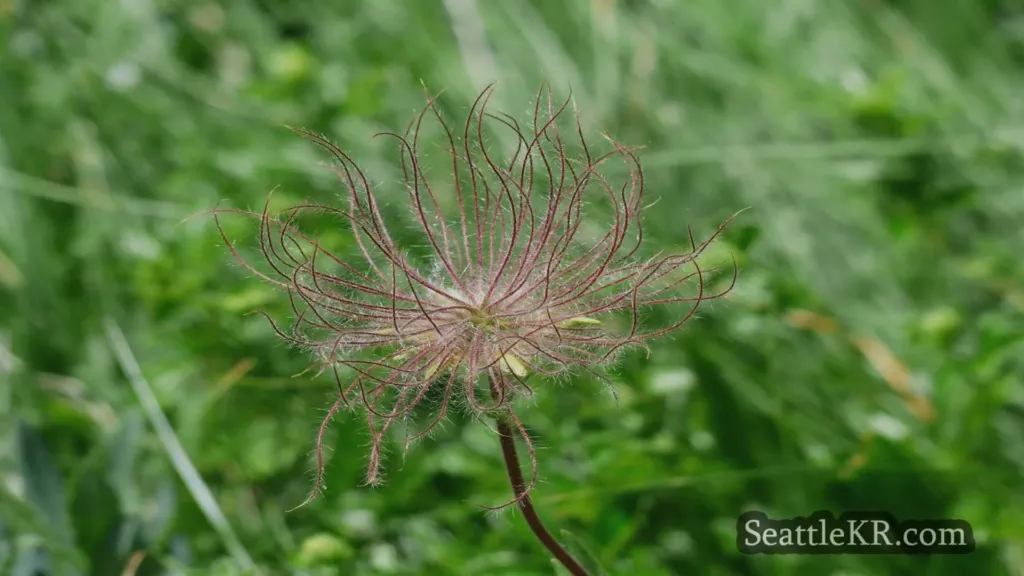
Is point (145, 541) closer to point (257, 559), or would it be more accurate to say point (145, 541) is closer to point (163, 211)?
point (257, 559)

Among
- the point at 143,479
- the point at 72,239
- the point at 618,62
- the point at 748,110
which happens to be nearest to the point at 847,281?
the point at 748,110

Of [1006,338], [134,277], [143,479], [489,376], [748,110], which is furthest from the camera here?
[748,110]

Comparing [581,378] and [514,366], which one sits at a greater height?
[581,378]

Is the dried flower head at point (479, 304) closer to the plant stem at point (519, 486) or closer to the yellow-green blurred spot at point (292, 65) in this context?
the plant stem at point (519, 486)

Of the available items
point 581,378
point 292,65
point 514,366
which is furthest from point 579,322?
point 292,65

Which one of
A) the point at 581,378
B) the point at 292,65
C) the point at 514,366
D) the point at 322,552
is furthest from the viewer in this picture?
the point at 292,65

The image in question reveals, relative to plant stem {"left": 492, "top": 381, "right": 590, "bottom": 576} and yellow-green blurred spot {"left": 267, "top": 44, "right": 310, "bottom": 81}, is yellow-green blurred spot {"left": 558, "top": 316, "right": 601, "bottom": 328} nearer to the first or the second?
plant stem {"left": 492, "top": 381, "right": 590, "bottom": 576}

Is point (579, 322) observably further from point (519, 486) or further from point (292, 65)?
point (292, 65)

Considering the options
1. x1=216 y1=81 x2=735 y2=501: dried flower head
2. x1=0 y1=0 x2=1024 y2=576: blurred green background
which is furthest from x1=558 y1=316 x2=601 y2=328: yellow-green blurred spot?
x1=0 y1=0 x2=1024 y2=576: blurred green background
